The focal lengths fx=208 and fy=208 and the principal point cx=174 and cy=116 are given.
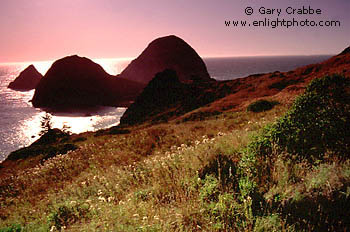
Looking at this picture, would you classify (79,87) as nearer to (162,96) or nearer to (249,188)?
(162,96)

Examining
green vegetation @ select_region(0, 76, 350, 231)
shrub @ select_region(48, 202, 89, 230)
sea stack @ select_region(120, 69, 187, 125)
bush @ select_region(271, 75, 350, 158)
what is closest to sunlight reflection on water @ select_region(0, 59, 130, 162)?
sea stack @ select_region(120, 69, 187, 125)

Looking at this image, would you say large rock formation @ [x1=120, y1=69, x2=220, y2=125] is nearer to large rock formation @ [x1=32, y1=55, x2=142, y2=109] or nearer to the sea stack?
the sea stack

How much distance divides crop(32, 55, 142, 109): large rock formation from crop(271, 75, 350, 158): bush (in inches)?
5280

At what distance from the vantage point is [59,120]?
342ft

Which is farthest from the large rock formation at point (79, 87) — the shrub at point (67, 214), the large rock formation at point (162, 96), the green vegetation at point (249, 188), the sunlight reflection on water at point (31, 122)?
the green vegetation at point (249, 188)

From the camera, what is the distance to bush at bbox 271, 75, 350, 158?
5.20 metres

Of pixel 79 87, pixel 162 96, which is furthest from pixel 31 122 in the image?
pixel 162 96

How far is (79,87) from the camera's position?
147 meters

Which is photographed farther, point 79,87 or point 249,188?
point 79,87

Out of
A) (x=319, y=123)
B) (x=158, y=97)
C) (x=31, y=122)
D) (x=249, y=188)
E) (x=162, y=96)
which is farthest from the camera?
(x=31, y=122)

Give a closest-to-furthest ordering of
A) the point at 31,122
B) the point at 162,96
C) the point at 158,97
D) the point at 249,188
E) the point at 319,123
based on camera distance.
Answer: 1. the point at 249,188
2. the point at 319,123
3. the point at 162,96
4. the point at 158,97
5. the point at 31,122

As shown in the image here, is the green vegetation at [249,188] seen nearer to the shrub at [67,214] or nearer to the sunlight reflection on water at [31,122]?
the shrub at [67,214]

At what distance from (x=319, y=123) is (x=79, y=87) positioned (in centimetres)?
16025

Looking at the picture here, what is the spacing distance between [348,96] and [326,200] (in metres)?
3.73
